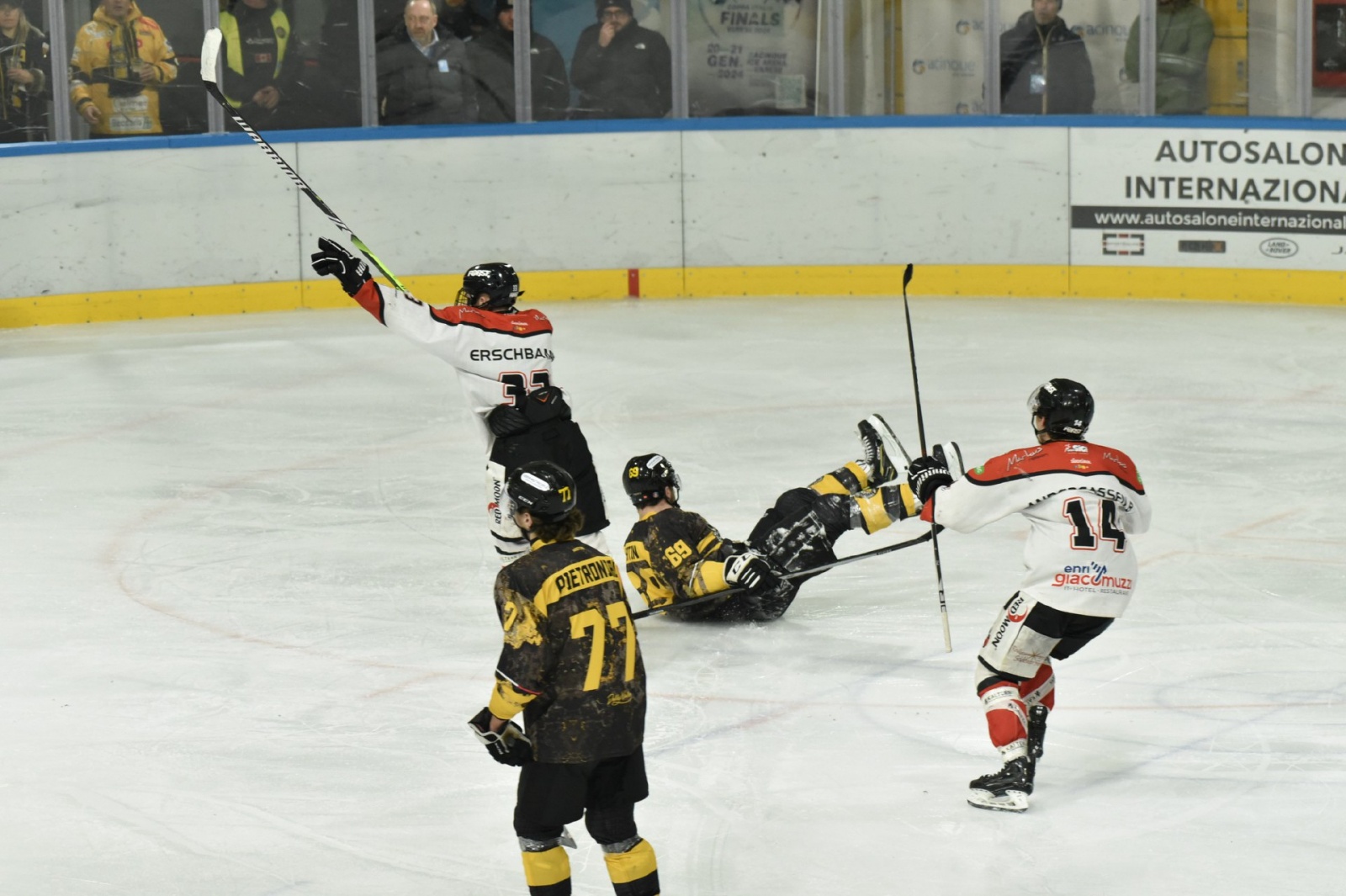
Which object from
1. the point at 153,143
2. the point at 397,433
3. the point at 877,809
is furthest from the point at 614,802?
the point at 153,143

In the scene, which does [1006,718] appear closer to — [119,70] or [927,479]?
[927,479]

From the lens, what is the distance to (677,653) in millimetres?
5793

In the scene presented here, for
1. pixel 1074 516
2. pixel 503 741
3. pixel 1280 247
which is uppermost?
pixel 1280 247

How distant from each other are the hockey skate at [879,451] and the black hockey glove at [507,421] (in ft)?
3.87

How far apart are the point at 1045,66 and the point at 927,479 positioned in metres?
8.63

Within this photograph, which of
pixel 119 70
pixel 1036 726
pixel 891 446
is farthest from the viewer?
pixel 119 70

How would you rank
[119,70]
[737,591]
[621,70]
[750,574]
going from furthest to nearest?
[621,70] → [119,70] → [737,591] → [750,574]

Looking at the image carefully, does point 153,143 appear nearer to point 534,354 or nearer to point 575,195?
point 575,195

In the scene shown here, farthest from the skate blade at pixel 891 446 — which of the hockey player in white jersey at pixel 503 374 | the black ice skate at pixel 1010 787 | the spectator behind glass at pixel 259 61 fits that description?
the spectator behind glass at pixel 259 61

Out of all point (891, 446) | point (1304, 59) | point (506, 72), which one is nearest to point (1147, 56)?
point (1304, 59)

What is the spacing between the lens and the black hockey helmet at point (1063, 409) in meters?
4.57

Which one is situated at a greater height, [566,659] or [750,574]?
[566,659]

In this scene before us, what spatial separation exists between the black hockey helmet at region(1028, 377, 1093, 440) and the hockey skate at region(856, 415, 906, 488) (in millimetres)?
1619

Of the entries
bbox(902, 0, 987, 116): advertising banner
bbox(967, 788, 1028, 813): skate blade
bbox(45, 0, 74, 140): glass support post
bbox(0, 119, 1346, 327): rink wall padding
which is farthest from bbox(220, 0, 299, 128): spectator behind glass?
bbox(967, 788, 1028, 813): skate blade
